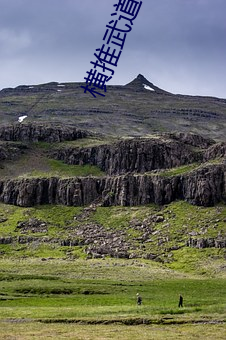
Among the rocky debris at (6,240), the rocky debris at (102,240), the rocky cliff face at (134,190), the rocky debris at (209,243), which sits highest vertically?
the rocky cliff face at (134,190)

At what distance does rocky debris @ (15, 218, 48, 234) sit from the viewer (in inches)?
6631

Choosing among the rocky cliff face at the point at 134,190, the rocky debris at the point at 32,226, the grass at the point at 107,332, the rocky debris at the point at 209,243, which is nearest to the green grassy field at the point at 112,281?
the grass at the point at 107,332

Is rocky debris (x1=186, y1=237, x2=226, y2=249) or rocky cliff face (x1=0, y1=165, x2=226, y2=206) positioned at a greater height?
rocky cliff face (x1=0, y1=165, x2=226, y2=206)

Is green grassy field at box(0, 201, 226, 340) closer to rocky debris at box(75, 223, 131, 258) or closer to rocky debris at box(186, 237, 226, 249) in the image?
rocky debris at box(186, 237, 226, 249)

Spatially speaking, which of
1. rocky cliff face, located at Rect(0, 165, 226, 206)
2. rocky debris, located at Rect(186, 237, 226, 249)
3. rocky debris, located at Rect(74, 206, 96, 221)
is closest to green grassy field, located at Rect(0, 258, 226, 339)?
rocky debris, located at Rect(186, 237, 226, 249)

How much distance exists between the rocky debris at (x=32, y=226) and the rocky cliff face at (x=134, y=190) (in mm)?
20932

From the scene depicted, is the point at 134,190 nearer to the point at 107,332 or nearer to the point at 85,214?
the point at 85,214

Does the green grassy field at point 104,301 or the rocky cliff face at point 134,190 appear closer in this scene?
the green grassy field at point 104,301

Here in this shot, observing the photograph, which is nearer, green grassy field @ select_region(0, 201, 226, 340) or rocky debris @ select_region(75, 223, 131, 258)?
green grassy field @ select_region(0, 201, 226, 340)

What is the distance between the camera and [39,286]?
8881 cm

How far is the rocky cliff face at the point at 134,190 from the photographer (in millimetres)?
173000

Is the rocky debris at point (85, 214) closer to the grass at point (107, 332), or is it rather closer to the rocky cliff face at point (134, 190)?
the rocky cliff face at point (134, 190)

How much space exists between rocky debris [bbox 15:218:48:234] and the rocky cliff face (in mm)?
20932

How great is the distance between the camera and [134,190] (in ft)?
609
